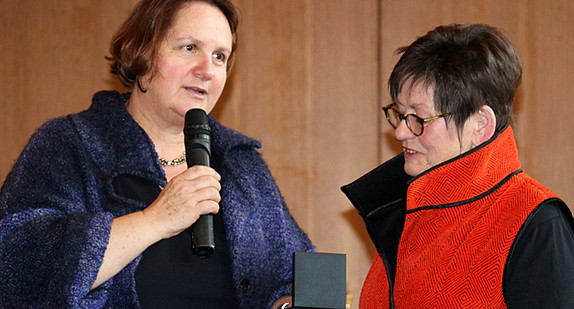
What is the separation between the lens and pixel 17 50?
2656 mm

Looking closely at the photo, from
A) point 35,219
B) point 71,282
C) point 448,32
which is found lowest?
point 71,282

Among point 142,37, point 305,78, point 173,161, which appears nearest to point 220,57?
point 142,37

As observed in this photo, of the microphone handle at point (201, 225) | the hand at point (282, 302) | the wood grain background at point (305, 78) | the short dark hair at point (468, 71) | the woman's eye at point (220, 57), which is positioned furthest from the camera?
the wood grain background at point (305, 78)

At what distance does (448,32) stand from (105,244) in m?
0.96

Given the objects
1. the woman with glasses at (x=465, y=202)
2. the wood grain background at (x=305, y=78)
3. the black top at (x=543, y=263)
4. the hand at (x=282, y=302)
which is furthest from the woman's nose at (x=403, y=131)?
the wood grain background at (x=305, y=78)

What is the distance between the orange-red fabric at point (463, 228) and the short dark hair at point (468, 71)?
9 cm

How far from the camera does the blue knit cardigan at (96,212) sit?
139cm

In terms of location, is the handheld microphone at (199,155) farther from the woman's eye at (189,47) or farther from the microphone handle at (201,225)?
the woman's eye at (189,47)

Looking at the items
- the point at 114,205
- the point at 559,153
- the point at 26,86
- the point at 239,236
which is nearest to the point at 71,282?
the point at 114,205

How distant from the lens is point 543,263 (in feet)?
4.00

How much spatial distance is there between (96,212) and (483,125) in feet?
3.16

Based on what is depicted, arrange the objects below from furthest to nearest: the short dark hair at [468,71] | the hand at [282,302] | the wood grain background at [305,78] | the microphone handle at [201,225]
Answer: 1. the wood grain background at [305,78]
2. the hand at [282,302]
3. the short dark hair at [468,71]
4. the microphone handle at [201,225]

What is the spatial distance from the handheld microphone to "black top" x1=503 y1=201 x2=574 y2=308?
0.62 metres

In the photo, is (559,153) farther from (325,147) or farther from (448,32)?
(448,32)
